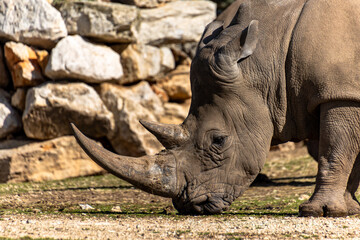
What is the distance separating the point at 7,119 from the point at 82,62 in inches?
60.7

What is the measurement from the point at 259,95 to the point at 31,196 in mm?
3473

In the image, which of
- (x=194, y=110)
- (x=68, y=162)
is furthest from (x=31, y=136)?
(x=194, y=110)

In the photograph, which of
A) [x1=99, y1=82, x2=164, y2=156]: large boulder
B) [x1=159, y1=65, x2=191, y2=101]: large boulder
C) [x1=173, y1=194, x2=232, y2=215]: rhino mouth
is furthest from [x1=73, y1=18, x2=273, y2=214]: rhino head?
[x1=159, y1=65, x2=191, y2=101]: large boulder

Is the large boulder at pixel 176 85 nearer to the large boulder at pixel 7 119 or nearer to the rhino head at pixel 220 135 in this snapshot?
the large boulder at pixel 7 119

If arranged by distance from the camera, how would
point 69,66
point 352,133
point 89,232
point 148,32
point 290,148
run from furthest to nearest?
point 290,148, point 148,32, point 69,66, point 352,133, point 89,232

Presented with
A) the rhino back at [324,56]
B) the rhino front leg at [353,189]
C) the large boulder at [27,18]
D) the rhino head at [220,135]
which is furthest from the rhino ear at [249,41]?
the large boulder at [27,18]

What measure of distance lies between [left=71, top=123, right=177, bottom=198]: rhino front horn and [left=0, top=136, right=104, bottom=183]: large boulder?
4915mm

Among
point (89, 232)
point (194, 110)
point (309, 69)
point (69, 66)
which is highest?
point (309, 69)

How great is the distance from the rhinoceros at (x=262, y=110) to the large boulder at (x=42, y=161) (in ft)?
15.9

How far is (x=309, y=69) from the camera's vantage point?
5820mm

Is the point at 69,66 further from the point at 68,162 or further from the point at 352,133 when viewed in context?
the point at 352,133

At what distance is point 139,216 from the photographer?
19.7 ft

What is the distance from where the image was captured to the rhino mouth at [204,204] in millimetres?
5992

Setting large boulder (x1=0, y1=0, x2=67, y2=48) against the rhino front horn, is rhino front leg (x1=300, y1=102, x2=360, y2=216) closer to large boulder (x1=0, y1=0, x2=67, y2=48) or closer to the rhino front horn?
the rhino front horn
